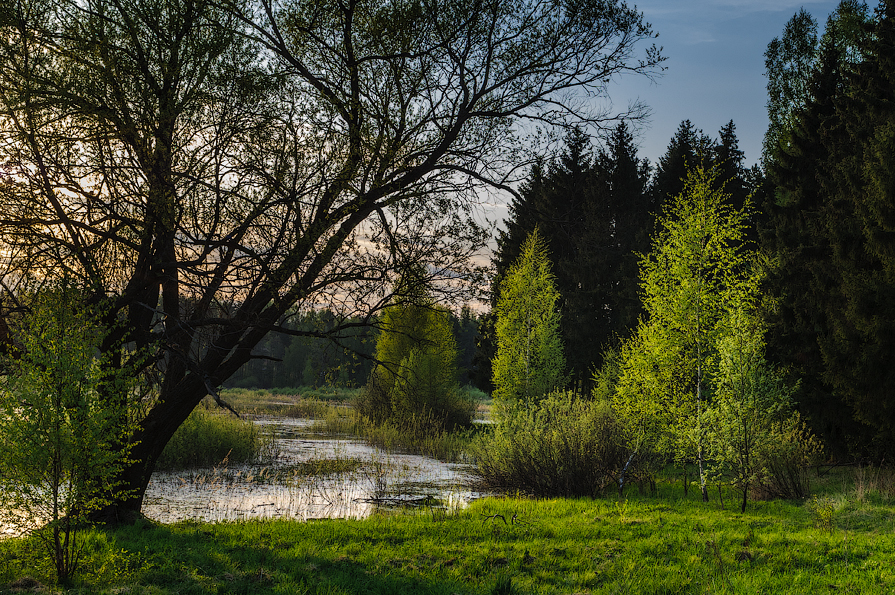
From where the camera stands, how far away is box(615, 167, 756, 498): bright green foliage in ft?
44.2

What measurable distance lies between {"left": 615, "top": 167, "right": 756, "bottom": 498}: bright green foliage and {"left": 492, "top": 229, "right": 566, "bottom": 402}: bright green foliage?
6.67m

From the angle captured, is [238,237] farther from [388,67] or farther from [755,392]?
[755,392]

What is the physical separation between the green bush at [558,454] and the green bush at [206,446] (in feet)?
23.2

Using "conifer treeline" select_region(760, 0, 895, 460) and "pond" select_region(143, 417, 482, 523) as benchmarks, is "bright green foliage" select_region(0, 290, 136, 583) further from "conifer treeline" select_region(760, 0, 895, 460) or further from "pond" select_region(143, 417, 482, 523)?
"conifer treeline" select_region(760, 0, 895, 460)

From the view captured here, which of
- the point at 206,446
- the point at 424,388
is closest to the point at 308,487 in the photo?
the point at 206,446

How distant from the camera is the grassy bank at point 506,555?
20.8 feet

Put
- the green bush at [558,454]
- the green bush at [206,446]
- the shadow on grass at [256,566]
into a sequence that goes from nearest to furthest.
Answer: the shadow on grass at [256,566], the green bush at [558,454], the green bush at [206,446]

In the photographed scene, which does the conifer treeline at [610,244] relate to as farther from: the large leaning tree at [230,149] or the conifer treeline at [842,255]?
the large leaning tree at [230,149]

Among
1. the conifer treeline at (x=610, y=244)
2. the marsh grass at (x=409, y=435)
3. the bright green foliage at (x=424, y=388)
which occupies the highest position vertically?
the conifer treeline at (x=610, y=244)

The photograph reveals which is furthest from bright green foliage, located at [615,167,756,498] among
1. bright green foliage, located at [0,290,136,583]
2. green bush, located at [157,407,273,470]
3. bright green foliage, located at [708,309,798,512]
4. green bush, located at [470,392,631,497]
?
bright green foliage, located at [0,290,136,583]

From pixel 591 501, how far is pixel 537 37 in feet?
29.6

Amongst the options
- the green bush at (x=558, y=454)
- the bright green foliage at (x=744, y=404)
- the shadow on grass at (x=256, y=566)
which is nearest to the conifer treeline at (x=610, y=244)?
the green bush at (x=558, y=454)

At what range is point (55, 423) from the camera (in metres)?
6.02

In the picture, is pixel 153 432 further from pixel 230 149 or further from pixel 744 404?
pixel 744 404
